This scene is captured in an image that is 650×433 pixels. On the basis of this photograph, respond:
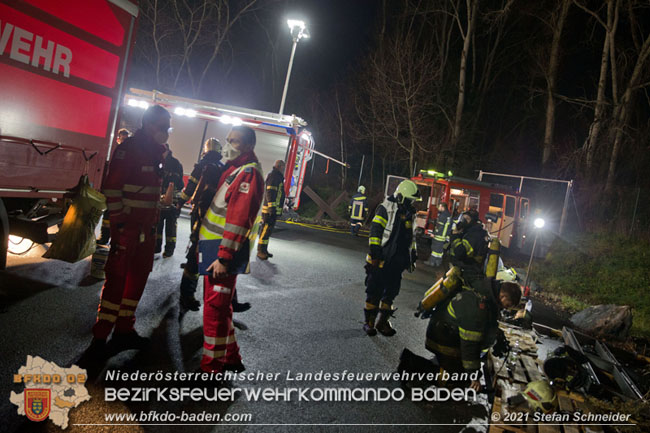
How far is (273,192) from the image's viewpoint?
7355 mm

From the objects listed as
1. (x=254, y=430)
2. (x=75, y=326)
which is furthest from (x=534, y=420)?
(x=75, y=326)

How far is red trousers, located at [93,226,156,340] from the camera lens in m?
3.19

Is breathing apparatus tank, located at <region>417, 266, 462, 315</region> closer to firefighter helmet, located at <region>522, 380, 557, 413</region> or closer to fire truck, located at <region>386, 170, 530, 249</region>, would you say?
firefighter helmet, located at <region>522, 380, 557, 413</region>

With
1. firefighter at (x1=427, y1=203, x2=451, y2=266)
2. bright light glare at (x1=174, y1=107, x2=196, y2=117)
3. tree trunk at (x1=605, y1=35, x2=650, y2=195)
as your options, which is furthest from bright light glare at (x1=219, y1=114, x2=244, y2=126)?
tree trunk at (x1=605, y1=35, x2=650, y2=195)

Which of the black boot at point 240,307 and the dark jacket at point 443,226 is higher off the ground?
the dark jacket at point 443,226

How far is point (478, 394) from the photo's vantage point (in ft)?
11.9

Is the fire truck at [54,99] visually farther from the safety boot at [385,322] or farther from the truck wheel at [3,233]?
the safety boot at [385,322]

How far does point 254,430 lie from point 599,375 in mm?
4110

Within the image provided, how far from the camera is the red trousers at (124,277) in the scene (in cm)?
319

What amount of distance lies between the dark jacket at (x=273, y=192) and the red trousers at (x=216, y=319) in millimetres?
4369

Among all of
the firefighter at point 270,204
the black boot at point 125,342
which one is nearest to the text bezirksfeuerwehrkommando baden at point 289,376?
the black boot at point 125,342

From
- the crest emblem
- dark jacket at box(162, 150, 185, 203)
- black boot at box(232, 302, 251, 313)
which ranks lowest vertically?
the crest emblem

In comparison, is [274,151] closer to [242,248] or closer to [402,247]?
[402,247]

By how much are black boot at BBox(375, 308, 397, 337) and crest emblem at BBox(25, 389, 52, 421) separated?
345 centimetres
